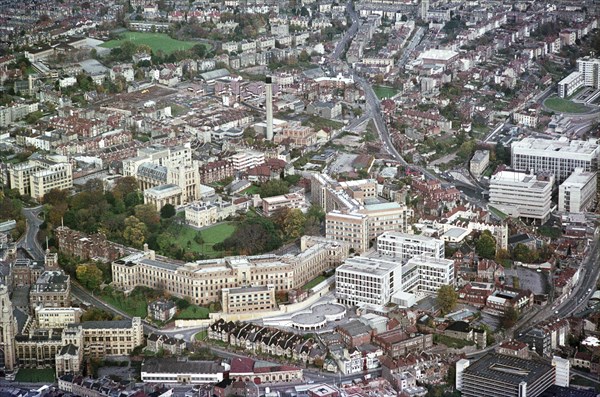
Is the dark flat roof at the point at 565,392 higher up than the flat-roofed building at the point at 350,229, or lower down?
lower down

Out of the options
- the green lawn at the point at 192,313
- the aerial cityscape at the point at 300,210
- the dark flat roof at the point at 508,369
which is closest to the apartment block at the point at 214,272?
the aerial cityscape at the point at 300,210

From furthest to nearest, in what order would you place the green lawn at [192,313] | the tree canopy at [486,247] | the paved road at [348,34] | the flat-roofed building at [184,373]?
the paved road at [348,34] < the tree canopy at [486,247] < the green lawn at [192,313] < the flat-roofed building at [184,373]

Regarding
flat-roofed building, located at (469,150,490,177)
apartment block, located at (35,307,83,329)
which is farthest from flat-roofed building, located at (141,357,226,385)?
flat-roofed building, located at (469,150,490,177)

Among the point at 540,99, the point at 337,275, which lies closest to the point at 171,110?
the point at 540,99

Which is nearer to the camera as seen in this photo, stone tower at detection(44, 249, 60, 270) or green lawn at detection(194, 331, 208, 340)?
green lawn at detection(194, 331, 208, 340)

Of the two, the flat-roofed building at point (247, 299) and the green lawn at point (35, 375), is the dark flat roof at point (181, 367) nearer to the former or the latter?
the green lawn at point (35, 375)

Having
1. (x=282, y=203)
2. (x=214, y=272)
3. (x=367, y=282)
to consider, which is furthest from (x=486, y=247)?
(x=214, y=272)

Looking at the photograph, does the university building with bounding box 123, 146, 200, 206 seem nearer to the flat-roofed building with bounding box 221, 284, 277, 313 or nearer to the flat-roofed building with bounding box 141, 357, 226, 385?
the flat-roofed building with bounding box 221, 284, 277, 313
